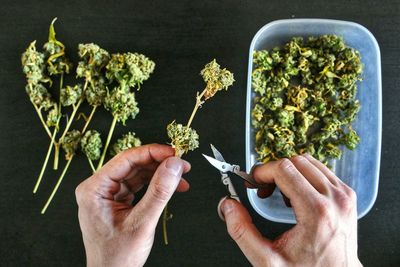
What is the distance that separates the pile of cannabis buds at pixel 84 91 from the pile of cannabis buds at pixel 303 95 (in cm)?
24

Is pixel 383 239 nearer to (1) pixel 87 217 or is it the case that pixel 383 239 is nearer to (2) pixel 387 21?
(2) pixel 387 21

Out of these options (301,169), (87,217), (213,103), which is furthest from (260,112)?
(87,217)

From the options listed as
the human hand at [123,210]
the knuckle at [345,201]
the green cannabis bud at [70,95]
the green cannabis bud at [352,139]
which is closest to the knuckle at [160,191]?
the human hand at [123,210]

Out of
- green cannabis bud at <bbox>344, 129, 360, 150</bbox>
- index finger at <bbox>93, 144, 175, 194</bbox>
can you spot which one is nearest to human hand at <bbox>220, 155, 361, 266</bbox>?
index finger at <bbox>93, 144, 175, 194</bbox>

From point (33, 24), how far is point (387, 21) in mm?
1354

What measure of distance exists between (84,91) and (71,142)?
0.20 m

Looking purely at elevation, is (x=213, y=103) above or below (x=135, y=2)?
below

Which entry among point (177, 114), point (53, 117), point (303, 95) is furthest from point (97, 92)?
point (303, 95)

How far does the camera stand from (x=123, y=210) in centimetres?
106

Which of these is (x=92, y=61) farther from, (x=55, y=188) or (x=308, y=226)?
(x=308, y=226)

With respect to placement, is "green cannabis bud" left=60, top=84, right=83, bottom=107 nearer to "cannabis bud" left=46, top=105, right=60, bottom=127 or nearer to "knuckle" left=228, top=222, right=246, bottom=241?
"cannabis bud" left=46, top=105, right=60, bottom=127

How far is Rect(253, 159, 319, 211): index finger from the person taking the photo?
3.02 ft

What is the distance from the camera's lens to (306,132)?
1440mm

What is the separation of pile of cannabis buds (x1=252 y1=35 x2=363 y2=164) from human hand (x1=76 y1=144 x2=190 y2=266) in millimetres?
387
